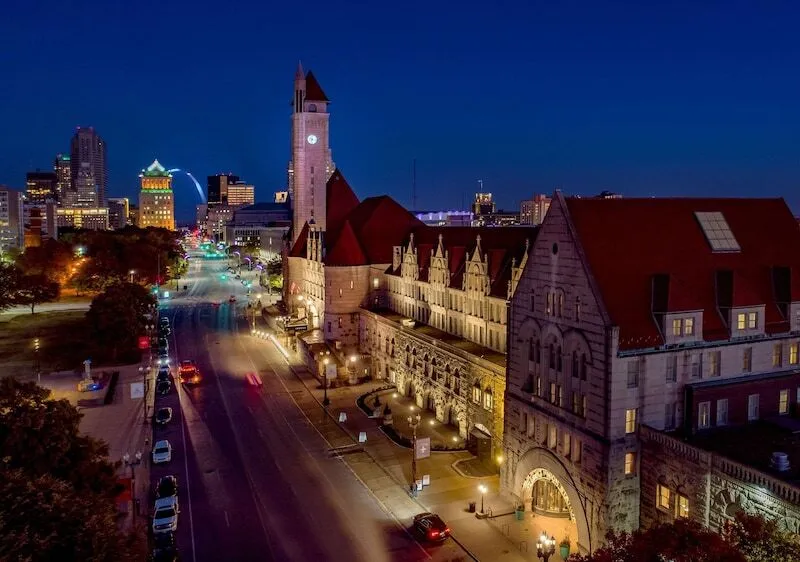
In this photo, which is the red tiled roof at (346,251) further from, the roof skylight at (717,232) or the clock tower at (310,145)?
the roof skylight at (717,232)

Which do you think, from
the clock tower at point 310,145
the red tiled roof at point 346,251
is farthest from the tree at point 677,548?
the clock tower at point 310,145

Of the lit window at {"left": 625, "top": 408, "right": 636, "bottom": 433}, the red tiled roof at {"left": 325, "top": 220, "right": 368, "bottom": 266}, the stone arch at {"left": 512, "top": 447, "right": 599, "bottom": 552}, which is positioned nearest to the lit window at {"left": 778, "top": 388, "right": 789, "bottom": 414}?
the lit window at {"left": 625, "top": 408, "right": 636, "bottom": 433}

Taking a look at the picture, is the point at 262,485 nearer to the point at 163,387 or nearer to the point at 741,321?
the point at 163,387

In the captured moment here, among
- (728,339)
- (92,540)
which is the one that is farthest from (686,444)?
(92,540)

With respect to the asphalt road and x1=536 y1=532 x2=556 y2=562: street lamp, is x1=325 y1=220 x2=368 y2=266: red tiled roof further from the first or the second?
x1=536 y1=532 x2=556 y2=562: street lamp

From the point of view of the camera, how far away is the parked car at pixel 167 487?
165 feet

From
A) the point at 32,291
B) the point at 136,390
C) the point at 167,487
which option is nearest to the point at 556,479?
the point at 167,487

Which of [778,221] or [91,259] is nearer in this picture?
[778,221]

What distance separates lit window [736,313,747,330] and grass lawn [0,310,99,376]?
84349mm

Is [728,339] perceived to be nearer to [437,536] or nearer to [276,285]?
[437,536]

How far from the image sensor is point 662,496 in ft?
131

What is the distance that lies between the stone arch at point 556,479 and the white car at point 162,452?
30.1 metres

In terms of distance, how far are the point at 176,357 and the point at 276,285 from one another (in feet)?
253

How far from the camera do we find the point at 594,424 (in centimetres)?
4144
